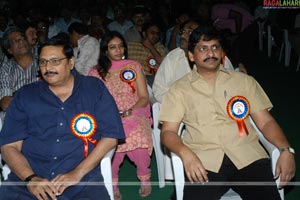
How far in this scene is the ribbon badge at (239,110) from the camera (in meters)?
2.51

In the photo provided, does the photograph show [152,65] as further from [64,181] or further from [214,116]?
[64,181]

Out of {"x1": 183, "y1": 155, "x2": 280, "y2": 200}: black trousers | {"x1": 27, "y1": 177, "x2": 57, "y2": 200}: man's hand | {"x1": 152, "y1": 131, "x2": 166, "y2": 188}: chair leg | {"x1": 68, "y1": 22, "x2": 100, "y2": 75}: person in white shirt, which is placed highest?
{"x1": 68, "y1": 22, "x2": 100, "y2": 75}: person in white shirt

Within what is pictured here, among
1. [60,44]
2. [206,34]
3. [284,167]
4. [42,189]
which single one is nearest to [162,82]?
[206,34]

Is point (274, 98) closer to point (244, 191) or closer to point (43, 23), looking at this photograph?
point (43, 23)

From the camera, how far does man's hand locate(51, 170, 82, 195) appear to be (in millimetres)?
2279

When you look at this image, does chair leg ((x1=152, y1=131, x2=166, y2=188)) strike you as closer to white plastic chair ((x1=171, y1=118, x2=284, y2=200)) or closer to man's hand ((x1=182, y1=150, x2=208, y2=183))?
white plastic chair ((x1=171, y1=118, x2=284, y2=200))

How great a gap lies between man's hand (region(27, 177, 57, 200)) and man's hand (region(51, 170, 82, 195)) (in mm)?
23

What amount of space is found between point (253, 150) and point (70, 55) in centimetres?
119

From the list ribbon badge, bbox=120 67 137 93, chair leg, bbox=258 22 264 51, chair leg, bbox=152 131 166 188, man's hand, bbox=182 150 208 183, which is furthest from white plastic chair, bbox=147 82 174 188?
chair leg, bbox=258 22 264 51

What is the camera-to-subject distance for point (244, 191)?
238 centimetres

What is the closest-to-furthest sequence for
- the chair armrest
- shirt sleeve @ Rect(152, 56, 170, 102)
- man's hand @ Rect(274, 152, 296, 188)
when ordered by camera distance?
man's hand @ Rect(274, 152, 296, 188), the chair armrest, shirt sleeve @ Rect(152, 56, 170, 102)

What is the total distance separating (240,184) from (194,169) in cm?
30

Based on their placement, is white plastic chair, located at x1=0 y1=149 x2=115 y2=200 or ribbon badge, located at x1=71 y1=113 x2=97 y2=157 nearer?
ribbon badge, located at x1=71 y1=113 x2=97 y2=157

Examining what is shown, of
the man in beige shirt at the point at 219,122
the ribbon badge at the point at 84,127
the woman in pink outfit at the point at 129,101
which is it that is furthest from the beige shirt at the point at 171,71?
the ribbon badge at the point at 84,127
